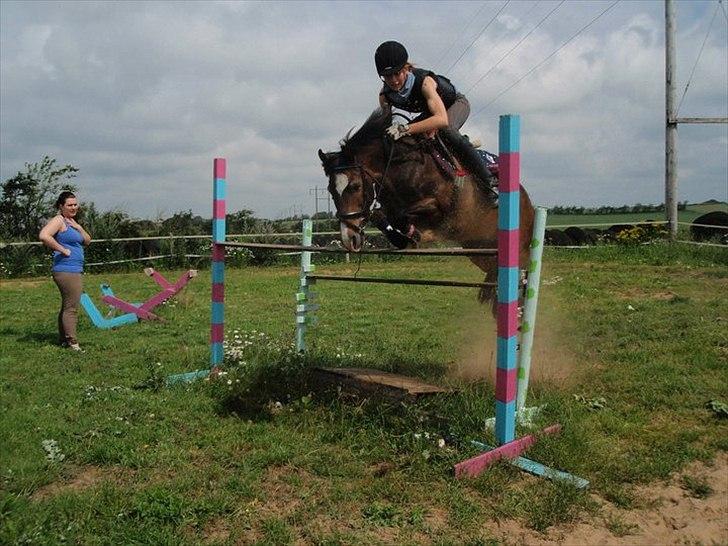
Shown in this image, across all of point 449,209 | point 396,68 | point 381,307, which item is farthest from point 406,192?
point 381,307

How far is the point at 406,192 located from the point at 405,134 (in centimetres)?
45

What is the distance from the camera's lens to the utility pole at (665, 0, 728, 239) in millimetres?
16906

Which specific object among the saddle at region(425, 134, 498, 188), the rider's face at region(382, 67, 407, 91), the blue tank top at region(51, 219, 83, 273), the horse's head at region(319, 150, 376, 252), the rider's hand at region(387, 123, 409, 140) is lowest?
the blue tank top at region(51, 219, 83, 273)

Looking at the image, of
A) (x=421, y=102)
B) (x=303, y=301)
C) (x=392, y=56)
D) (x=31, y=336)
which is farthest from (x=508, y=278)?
(x=31, y=336)

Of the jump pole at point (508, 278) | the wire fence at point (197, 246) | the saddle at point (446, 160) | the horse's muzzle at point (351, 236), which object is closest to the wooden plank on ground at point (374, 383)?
the jump pole at point (508, 278)

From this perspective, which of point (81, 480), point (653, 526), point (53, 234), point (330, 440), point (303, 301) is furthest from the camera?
point (53, 234)

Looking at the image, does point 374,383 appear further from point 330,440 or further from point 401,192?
point 401,192

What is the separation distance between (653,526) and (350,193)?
270cm

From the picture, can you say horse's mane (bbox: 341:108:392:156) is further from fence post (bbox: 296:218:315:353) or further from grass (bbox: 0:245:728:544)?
grass (bbox: 0:245:728:544)

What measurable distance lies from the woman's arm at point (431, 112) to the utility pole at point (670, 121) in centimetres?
1462

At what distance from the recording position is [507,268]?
3871 mm

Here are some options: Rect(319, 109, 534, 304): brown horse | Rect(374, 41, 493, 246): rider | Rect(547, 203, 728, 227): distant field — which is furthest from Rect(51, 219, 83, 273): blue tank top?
Rect(547, 203, 728, 227): distant field

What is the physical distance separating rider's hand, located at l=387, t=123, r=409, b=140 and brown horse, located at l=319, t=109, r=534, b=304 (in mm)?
94

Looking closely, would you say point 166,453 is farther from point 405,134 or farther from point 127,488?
point 405,134
